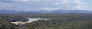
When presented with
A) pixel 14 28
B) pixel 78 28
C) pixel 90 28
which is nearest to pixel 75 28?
pixel 78 28

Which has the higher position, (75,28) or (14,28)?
(14,28)

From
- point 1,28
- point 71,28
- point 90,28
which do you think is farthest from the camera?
point 71,28

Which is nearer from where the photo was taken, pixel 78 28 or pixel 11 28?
pixel 11 28

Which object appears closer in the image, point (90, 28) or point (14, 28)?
point (14, 28)

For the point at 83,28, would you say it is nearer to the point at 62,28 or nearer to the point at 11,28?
the point at 62,28

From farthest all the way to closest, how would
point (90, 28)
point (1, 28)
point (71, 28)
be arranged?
1. point (71, 28)
2. point (90, 28)
3. point (1, 28)

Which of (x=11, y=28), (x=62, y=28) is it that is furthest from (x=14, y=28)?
(x=62, y=28)

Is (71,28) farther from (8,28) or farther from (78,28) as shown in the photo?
(8,28)

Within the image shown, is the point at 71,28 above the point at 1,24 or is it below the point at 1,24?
below
